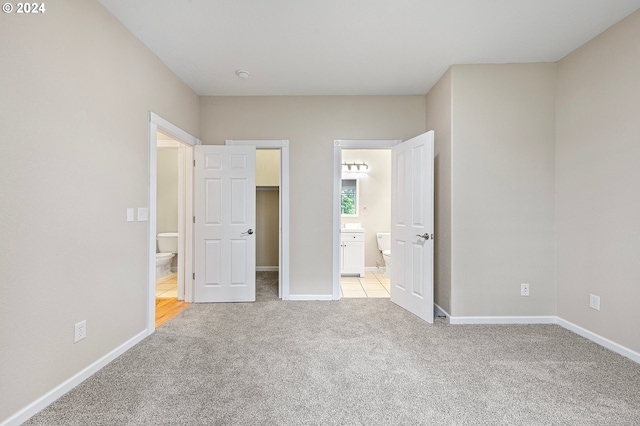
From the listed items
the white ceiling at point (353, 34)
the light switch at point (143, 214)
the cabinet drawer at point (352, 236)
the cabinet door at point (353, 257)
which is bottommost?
the cabinet door at point (353, 257)

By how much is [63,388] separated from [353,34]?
3.30 metres

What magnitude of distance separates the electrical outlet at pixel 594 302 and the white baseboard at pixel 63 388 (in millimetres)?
4043

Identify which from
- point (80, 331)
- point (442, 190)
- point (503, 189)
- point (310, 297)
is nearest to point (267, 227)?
point (310, 297)

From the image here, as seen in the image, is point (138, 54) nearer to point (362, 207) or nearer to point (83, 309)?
point (83, 309)

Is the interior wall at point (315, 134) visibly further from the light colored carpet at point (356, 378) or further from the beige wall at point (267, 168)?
the beige wall at point (267, 168)

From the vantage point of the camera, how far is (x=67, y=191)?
68.6 inches

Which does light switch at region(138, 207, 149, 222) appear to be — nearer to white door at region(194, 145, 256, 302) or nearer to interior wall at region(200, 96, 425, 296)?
white door at region(194, 145, 256, 302)

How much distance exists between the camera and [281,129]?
11.9ft

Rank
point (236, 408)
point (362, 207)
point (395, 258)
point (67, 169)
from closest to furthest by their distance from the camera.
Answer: point (236, 408)
point (67, 169)
point (395, 258)
point (362, 207)

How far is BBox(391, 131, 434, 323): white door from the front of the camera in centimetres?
293

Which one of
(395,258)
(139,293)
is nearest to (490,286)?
(395,258)

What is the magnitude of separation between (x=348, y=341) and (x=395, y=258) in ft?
4.55

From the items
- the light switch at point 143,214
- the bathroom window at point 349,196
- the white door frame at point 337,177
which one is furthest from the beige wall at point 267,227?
the light switch at point 143,214

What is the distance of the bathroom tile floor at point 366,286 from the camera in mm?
Answer: 3898
